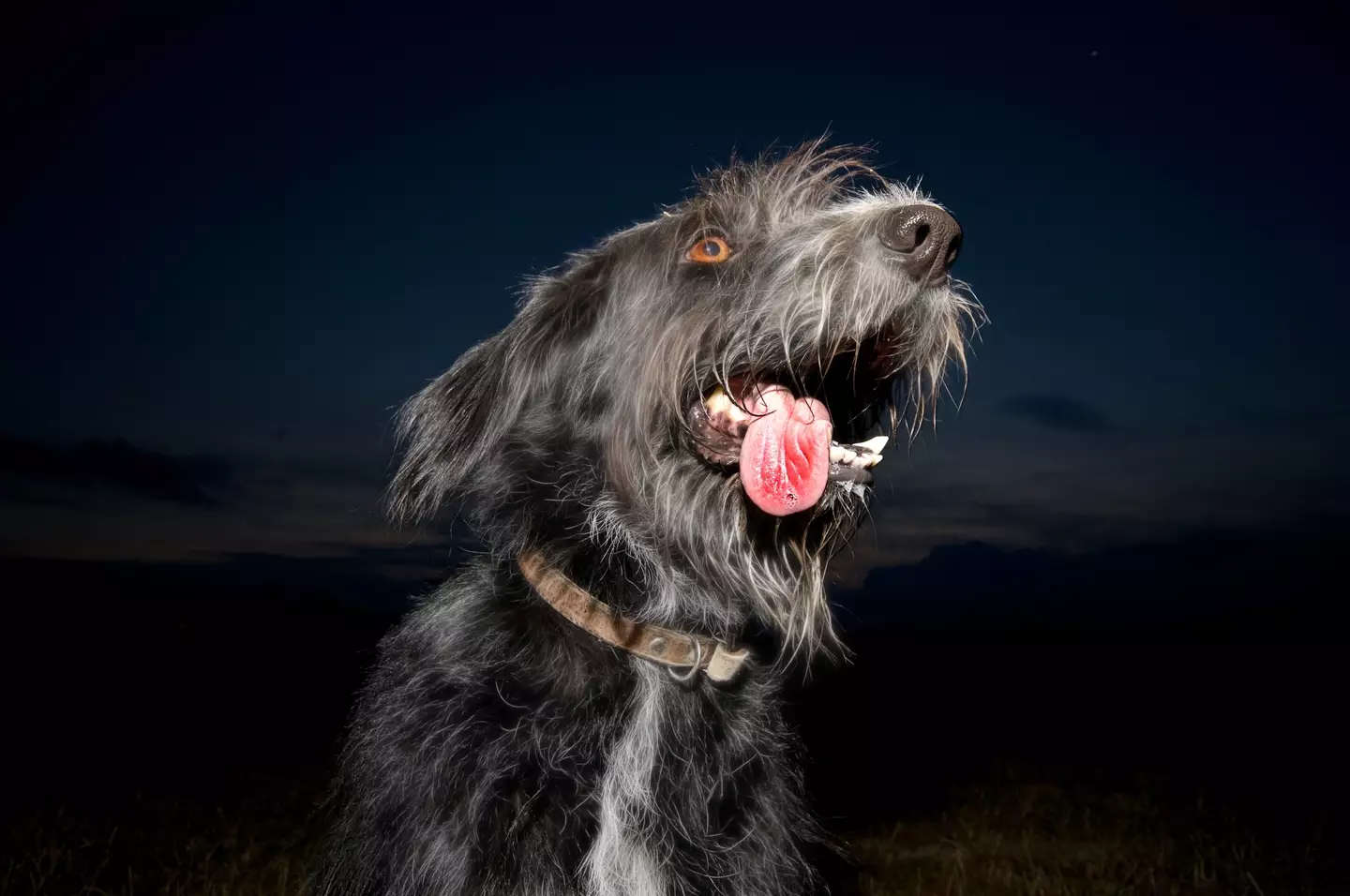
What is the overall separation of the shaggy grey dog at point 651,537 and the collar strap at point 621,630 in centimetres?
1

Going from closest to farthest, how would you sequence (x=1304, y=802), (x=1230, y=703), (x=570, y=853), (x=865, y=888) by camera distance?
(x=570, y=853)
(x=865, y=888)
(x=1304, y=802)
(x=1230, y=703)

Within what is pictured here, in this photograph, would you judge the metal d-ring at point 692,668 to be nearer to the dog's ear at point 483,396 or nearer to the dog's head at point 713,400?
the dog's head at point 713,400

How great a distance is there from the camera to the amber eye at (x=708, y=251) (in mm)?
2699

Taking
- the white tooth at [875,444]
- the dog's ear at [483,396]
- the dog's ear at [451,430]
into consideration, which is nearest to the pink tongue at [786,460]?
the white tooth at [875,444]

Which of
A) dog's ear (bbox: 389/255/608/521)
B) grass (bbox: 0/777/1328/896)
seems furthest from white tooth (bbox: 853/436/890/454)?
grass (bbox: 0/777/1328/896)

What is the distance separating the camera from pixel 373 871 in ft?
8.28

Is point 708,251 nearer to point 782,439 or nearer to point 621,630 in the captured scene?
point 782,439

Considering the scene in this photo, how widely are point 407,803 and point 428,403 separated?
4.14ft

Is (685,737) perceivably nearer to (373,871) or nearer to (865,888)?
(373,871)

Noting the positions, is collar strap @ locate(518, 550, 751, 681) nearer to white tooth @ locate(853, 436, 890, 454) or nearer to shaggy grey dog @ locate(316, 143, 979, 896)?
shaggy grey dog @ locate(316, 143, 979, 896)

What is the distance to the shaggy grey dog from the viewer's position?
7.80 ft

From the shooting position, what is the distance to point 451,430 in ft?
9.20

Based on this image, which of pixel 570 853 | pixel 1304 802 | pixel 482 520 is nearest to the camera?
pixel 570 853

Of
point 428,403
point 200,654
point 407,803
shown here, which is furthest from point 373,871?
point 200,654
